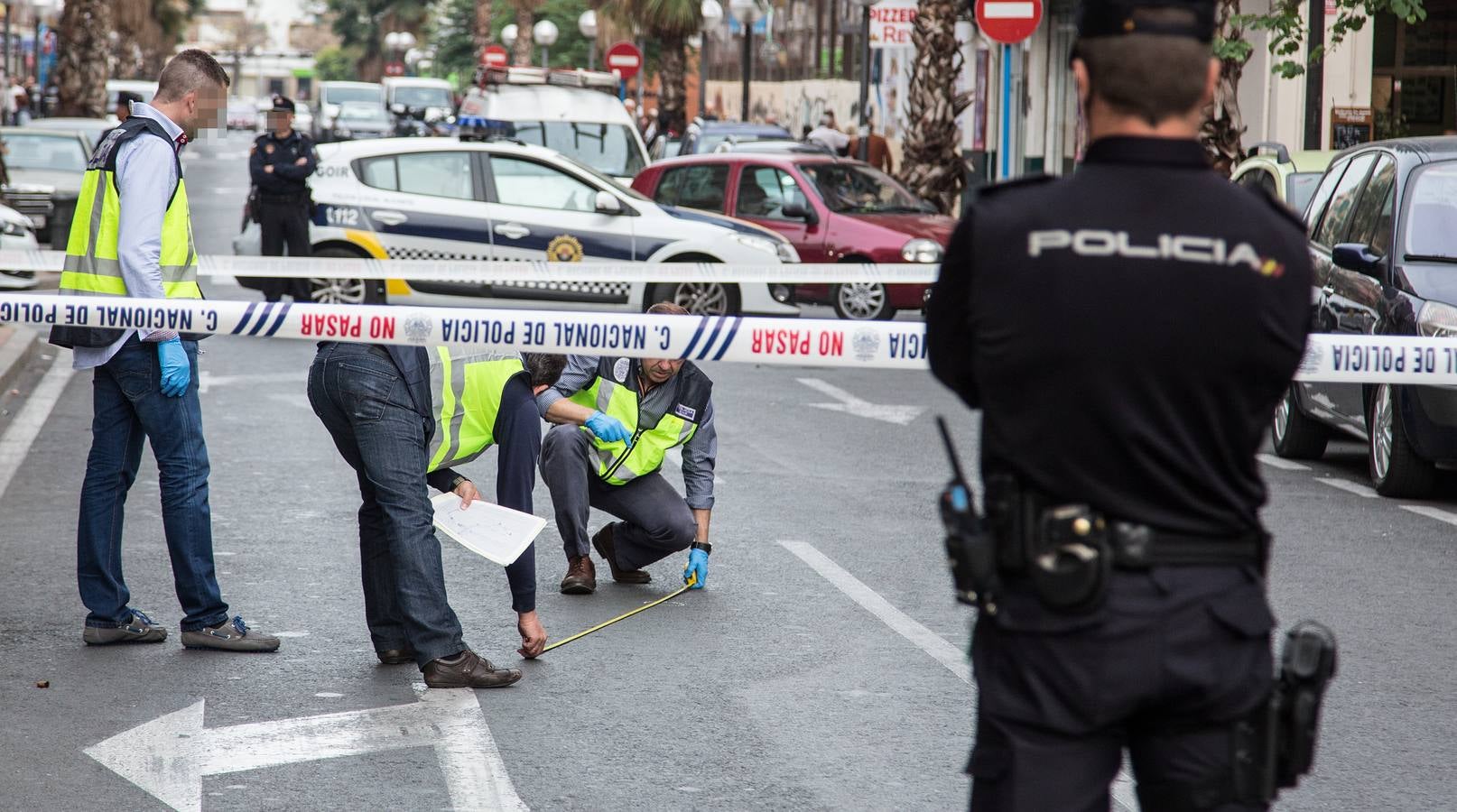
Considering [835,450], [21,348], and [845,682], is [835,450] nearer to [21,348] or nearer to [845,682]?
[845,682]

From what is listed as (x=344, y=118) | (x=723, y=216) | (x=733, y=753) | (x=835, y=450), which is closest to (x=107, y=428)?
(x=733, y=753)

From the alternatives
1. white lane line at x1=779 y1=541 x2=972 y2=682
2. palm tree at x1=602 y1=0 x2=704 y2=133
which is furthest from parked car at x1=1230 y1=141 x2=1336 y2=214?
palm tree at x1=602 y1=0 x2=704 y2=133

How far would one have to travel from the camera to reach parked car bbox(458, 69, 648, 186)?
22.9m

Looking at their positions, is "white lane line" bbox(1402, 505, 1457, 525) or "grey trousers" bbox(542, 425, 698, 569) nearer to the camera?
"grey trousers" bbox(542, 425, 698, 569)

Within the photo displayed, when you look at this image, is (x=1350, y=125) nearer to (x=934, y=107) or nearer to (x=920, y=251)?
(x=934, y=107)

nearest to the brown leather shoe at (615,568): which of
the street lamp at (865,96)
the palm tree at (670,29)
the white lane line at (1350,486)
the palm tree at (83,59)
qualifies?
the white lane line at (1350,486)

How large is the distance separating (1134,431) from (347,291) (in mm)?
14530

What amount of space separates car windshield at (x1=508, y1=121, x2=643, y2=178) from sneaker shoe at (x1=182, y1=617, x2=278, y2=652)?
16.6 m

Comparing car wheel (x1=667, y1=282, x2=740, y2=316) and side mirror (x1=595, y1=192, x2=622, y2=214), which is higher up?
side mirror (x1=595, y1=192, x2=622, y2=214)

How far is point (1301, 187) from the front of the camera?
1243cm

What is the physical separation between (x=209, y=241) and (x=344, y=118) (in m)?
28.8

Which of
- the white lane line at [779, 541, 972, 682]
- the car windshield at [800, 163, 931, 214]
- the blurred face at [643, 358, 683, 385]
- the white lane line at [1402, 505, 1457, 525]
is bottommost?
the white lane line at [779, 541, 972, 682]

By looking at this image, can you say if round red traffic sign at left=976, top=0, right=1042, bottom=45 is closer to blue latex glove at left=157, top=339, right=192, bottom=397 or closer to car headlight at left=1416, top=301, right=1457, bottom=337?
car headlight at left=1416, top=301, right=1457, bottom=337

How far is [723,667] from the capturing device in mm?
6242
